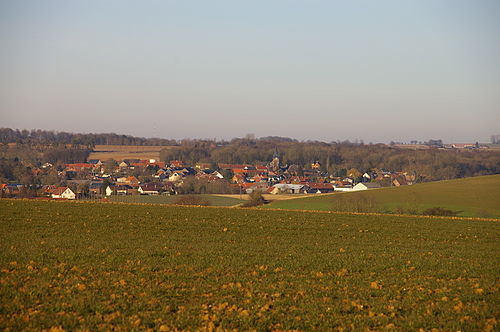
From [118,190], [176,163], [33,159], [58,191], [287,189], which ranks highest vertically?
[33,159]

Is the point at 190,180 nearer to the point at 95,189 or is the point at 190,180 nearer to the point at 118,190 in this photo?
the point at 118,190

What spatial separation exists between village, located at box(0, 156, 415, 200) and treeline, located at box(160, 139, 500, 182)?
4.42 m

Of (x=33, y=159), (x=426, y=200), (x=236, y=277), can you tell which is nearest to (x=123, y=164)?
(x=33, y=159)

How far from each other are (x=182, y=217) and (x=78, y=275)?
1460cm

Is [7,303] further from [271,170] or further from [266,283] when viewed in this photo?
[271,170]

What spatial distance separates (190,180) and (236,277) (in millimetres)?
92484

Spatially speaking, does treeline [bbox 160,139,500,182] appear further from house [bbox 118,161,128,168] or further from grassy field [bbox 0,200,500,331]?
grassy field [bbox 0,200,500,331]

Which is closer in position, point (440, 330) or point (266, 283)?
point (440, 330)

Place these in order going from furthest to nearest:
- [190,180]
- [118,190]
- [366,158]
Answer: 1. [366,158]
2. [190,180]
3. [118,190]

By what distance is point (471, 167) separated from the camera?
135750mm

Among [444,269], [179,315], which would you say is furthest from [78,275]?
[444,269]

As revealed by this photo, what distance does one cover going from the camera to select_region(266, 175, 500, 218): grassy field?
57438mm

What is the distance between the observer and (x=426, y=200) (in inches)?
2534

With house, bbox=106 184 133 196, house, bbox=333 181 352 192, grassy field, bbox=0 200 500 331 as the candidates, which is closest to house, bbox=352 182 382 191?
house, bbox=333 181 352 192
